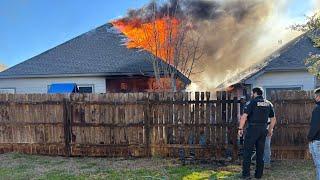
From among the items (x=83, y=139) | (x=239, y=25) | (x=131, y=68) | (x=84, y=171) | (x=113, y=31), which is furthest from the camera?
(x=239, y=25)

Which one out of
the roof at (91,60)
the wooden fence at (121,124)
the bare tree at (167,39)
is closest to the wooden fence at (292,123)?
the wooden fence at (121,124)

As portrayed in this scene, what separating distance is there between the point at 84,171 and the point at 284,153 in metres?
4.64

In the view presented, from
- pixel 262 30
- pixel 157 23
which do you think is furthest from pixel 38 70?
pixel 262 30

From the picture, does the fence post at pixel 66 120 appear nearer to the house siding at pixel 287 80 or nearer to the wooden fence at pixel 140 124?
the wooden fence at pixel 140 124

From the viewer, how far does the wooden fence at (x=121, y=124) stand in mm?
9258

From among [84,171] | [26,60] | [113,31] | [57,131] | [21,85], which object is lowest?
[84,171]

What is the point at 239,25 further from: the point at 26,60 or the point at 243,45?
the point at 26,60

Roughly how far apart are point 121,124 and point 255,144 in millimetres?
3537

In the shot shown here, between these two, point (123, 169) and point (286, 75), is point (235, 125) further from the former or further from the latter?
point (286, 75)

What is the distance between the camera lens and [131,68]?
669 inches

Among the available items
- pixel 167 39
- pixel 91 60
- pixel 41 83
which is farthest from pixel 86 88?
pixel 167 39

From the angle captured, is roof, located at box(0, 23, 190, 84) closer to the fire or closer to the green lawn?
the fire

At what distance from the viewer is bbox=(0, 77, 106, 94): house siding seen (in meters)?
17.2

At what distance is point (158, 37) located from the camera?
1830cm
